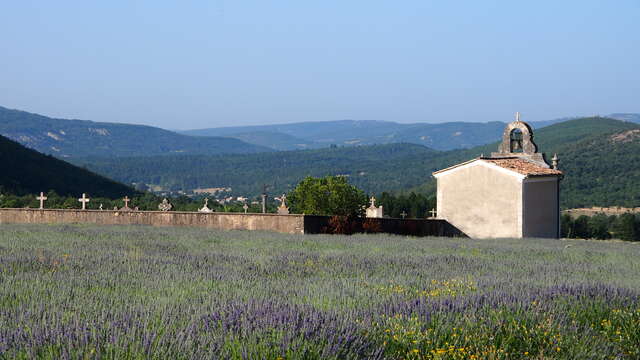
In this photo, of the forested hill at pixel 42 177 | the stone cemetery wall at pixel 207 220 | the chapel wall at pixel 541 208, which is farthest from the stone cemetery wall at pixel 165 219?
the forested hill at pixel 42 177

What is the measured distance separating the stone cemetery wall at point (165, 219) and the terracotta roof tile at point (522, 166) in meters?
13.9

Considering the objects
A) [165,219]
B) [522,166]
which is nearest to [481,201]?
[522,166]

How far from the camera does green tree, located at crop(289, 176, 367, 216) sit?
41.8m

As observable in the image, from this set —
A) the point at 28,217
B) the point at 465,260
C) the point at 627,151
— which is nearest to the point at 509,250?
the point at 465,260

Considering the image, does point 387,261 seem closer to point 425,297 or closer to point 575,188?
point 425,297

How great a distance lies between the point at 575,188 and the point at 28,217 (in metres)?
124

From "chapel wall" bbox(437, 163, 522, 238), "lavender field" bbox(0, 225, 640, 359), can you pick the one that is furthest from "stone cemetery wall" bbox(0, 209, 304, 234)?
"chapel wall" bbox(437, 163, 522, 238)

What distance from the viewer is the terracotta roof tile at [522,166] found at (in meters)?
38.5

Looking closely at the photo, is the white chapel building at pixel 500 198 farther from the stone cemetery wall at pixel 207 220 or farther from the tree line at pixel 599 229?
the tree line at pixel 599 229

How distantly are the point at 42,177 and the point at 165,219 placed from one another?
10047cm

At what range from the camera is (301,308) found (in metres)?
8.70

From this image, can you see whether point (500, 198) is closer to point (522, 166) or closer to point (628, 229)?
point (522, 166)

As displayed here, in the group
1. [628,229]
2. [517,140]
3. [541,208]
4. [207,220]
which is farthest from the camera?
[628,229]

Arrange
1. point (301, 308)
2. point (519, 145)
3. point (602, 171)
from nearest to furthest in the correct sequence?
point (301, 308)
point (519, 145)
point (602, 171)
